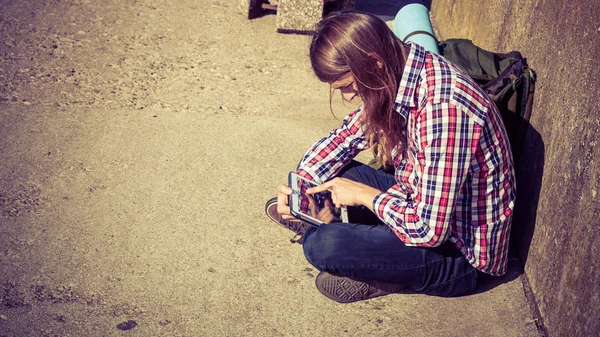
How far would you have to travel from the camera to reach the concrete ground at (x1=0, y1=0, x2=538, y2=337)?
272 centimetres

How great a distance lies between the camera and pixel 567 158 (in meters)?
2.55

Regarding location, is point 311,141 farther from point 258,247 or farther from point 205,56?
point 205,56

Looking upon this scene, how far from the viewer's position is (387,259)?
8.72 feet

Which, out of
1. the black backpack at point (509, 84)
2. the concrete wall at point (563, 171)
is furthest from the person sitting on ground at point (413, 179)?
the black backpack at point (509, 84)

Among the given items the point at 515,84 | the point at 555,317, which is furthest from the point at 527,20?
the point at 555,317

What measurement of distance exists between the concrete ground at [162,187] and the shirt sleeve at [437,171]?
1.65 ft

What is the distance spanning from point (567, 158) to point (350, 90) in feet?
2.96

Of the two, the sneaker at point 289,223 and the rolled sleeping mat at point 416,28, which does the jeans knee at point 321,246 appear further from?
the rolled sleeping mat at point 416,28

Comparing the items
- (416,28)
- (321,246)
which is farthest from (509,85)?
(416,28)

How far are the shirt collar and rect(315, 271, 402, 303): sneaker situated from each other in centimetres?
85

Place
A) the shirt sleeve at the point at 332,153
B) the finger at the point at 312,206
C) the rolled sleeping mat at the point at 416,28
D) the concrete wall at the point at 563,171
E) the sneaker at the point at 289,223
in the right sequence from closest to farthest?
the concrete wall at the point at 563,171 < the finger at the point at 312,206 < the shirt sleeve at the point at 332,153 < the sneaker at the point at 289,223 < the rolled sleeping mat at the point at 416,28

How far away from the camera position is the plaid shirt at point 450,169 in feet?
7.66

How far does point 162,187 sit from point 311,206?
0.96 metres

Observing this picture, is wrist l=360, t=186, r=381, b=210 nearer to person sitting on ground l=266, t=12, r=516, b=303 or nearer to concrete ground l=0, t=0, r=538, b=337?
person sitting on ground l=266, t=12, r=516, b=303
